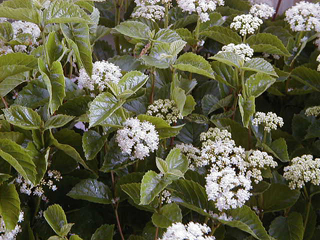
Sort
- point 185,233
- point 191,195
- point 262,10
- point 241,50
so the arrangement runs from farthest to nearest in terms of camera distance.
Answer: point 262,10 < point 241,50 < point 191,195 < point 185,233

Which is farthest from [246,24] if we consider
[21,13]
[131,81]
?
[21,13]

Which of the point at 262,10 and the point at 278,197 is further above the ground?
the point at 262,10

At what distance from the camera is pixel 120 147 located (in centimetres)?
53

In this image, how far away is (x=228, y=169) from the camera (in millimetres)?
A: 514

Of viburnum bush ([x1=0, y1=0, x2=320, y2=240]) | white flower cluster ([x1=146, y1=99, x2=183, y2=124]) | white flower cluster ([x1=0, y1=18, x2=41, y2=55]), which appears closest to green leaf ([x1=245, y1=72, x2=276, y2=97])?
viburnum bush ([x1=0, y1=0, x2=320, y2=240])

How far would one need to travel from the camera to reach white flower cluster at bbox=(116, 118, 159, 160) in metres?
0.51

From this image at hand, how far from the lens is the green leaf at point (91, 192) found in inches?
21.6

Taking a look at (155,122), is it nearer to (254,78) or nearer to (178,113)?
(178,113)

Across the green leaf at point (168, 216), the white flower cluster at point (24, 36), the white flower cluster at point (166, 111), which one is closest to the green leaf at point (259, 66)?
the white flower cluster at point (166, 111)

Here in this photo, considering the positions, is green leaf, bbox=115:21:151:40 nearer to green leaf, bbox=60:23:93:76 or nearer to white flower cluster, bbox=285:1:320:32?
green leaf, bbox=60:23:93:76

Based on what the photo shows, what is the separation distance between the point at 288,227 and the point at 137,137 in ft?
0.89

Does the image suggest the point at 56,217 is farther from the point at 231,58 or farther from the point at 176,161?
the point at 231,58

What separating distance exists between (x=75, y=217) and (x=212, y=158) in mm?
205

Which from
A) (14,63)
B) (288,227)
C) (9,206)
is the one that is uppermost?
(14,63)
